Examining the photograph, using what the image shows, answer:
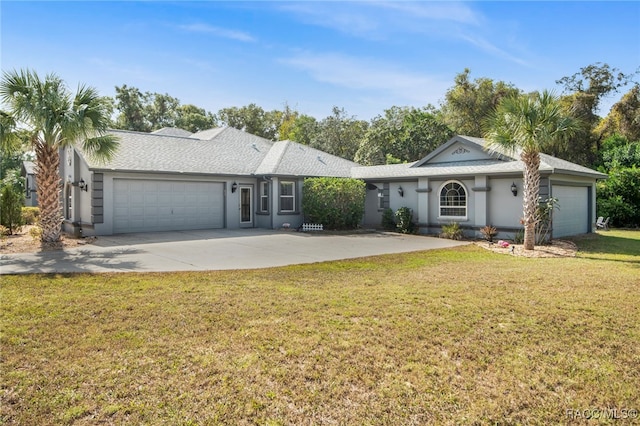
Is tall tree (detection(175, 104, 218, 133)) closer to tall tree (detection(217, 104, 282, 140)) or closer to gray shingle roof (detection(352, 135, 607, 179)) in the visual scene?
tall tree (detection(217, 104, 282, 140))

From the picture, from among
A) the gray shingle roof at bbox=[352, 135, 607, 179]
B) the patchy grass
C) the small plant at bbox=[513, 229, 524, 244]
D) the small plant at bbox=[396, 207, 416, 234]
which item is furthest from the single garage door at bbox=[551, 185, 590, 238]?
the small plant at bbox=[396, 207, 416, 234]

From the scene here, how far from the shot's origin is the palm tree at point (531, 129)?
485 inches

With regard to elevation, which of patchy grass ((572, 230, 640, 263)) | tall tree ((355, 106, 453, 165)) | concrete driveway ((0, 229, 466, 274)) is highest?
tall tree ((355, 106, 453, 165))

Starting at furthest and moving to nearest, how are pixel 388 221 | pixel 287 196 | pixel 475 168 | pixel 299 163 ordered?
pixel 299 163, pixel 287 196, pixel 388 221, pixel 475 168

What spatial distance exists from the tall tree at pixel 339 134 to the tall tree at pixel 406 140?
181 inches

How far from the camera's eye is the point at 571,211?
55.5ft

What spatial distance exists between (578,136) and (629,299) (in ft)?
85.4

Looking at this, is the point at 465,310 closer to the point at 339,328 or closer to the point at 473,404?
the point at 339,328

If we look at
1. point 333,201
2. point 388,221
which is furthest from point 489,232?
point 333,201

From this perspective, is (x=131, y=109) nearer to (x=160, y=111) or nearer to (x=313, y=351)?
(x=160, y=111)

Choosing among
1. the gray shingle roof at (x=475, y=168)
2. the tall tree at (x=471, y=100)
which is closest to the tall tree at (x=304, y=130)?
the tall tree at (x=471, y=100)

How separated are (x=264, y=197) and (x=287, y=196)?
122 centimetres

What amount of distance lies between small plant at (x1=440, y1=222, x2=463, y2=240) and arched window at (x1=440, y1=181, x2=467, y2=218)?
0.73 m

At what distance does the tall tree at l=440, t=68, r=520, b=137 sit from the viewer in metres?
33.2
